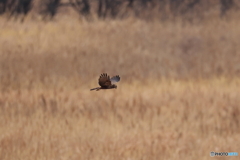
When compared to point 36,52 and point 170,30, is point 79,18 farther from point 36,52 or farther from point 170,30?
point 170,30

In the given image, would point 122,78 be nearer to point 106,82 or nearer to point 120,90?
point 120,90

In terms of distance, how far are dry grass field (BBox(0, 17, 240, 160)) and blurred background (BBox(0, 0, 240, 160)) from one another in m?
0.01

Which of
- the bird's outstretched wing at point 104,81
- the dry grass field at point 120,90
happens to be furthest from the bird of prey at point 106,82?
the dry grass field at point 120,90

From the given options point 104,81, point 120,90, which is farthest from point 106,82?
point 120,90

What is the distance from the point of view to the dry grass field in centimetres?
416

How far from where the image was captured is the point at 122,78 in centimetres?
601

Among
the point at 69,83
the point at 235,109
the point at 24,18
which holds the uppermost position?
the point at 24,18

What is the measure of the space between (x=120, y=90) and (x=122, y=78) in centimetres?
30

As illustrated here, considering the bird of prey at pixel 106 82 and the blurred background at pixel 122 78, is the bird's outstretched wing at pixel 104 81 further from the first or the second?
the blurred background at pixel 122 78

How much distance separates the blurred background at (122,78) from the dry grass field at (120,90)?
14 millimetres

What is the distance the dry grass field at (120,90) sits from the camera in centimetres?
416

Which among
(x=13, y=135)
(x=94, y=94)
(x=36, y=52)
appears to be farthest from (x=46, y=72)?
(x=13, y=135)

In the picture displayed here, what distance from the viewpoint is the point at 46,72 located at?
6156mm

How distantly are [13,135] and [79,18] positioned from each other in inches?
114
